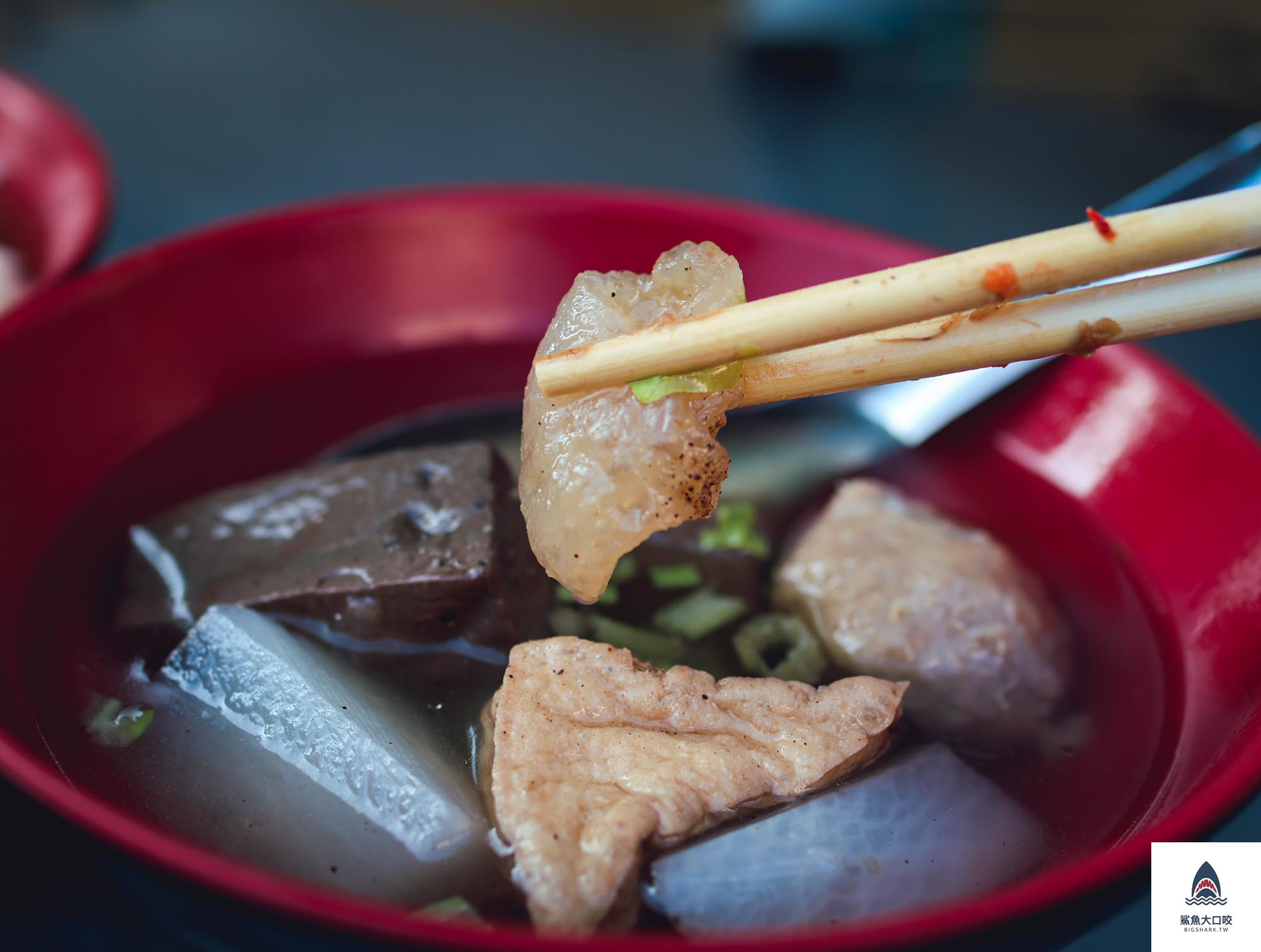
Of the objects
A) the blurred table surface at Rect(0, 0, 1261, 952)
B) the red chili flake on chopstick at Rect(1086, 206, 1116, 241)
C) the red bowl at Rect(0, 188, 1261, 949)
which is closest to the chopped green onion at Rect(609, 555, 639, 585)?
the red bowl at Rect(0, 188, 1261, 949)

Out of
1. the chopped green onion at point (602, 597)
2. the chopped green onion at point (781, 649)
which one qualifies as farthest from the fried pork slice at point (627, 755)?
the chopped green onion at point (602, 597)

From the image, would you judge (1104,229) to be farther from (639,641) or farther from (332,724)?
(332,724)

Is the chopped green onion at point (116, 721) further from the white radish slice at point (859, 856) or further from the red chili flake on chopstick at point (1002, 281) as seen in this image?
the red chili flake on chopstick at point (1002, 281)

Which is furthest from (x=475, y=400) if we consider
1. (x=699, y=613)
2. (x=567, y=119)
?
(x=567, y=119)

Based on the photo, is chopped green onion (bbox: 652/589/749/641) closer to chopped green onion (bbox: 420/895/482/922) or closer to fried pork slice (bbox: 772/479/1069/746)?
fried pork slice (bbox: 772/479/1069/746)

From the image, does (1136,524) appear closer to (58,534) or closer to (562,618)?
(562,618)
